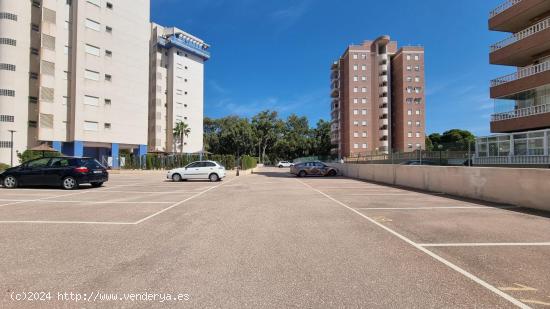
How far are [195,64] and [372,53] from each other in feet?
135

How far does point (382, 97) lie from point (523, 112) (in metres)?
51.6

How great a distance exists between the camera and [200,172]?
75.5 feet

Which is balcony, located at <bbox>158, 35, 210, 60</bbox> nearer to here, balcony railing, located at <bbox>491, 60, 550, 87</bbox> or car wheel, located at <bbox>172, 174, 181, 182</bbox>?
car wheel, located at <bbox>172, 174, 181, 182</bbox>

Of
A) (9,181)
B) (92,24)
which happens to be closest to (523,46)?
(9,181)

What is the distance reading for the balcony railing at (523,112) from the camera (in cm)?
2330

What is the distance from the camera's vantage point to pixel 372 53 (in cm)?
7494

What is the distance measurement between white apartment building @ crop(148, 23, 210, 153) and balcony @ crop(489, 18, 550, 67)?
184 ft

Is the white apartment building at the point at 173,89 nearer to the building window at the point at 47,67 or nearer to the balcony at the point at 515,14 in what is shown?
the building window at the point at 47,67

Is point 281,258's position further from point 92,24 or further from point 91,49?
point 92,24

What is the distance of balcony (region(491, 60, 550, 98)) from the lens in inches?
A: 920

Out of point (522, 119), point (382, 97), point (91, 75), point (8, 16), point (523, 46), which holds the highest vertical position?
point (8, 16)

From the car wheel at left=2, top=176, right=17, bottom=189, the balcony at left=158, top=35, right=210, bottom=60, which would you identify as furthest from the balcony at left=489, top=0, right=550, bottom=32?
the balcony at left=158, top=35, right=210, bottom=60

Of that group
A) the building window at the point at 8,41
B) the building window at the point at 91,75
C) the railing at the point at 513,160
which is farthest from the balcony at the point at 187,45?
the railing at the point at 513,160

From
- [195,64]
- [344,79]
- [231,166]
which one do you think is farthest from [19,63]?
[344,79]
